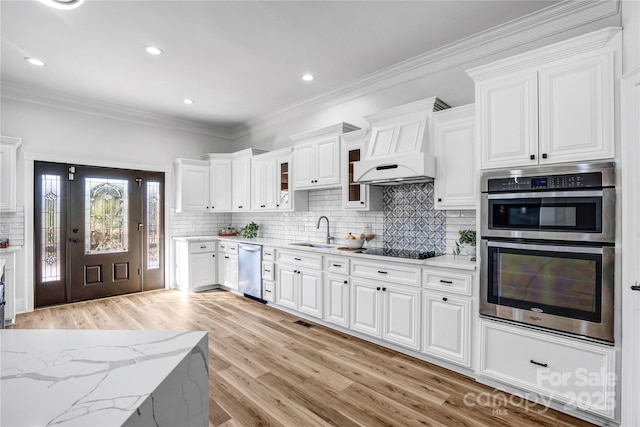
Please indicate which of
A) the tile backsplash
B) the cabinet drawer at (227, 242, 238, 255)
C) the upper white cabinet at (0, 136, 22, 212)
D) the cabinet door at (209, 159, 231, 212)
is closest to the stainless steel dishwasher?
the cabinet drawer at (227, 242, 238, 255)

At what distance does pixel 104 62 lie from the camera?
11.9 ft

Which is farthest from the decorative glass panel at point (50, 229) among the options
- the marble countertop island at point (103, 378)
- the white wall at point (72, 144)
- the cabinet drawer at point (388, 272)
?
the marble countertop island at point (103, 378)

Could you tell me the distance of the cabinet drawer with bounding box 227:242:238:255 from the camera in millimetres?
5324

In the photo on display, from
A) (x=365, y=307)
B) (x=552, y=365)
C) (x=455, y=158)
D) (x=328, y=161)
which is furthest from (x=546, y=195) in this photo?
(x=328, y=161)

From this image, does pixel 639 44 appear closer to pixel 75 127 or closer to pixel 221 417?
pixel 221 417

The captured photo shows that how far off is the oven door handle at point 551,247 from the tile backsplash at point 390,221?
28.4 inches

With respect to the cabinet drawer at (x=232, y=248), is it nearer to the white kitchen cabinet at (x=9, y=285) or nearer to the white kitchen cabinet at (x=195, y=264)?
the white kitchen cabinet at (x=195, y=264)

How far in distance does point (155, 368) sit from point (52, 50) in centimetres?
398

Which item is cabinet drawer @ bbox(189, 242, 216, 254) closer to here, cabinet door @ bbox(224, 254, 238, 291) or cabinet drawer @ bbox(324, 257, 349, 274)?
cabinet door @ bbox(224, 254, 238, 291)

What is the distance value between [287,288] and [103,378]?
3567mm

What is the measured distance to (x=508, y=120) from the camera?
2469 mm

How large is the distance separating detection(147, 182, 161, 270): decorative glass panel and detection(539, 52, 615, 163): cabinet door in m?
5.49

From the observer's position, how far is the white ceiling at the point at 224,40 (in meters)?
2.71

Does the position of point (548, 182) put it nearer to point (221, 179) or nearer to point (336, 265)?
point (336, 265)
